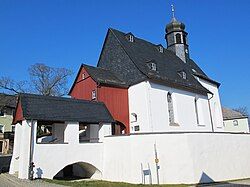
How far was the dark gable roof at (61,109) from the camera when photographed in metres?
17.2

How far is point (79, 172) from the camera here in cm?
2138

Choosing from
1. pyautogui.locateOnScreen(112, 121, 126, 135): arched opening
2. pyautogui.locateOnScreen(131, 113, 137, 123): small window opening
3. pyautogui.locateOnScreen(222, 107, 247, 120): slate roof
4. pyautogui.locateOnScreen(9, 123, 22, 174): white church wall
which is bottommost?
pyautogui.locateOnScreen(9, 123, 22, 174): white church wall

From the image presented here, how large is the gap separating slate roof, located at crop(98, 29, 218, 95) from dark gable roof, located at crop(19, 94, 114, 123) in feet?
16.0

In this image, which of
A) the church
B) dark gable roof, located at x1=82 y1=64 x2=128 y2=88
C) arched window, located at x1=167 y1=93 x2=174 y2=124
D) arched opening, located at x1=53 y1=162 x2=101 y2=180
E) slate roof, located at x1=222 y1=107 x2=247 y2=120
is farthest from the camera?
slate roof, located at x1=222 y1=107 x2=247 y2=120

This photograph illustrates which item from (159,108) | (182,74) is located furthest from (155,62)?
(159,108)

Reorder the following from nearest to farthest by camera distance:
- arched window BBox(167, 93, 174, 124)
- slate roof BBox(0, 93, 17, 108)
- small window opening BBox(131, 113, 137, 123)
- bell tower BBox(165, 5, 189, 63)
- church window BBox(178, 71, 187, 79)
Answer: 1. small window opening BBox(131, 113, 137, 123)
2. arched window BBox(167, 93, 174, 124)
3. church window BBox(178, 71, 187, 79)
4. bell tower BBox(165, 5, 189, 63)
5. slate roof BBox(0, 93, 17, 108)

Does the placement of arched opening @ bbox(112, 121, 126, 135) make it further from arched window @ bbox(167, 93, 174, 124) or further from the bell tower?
the bell tower

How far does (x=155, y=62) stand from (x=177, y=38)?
11.5 metres

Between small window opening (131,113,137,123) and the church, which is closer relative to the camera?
the church

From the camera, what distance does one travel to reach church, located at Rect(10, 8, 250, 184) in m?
17.2

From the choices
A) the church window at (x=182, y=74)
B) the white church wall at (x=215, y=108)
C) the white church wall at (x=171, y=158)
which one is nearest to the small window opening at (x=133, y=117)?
the white church wall at (x=171, y=158)

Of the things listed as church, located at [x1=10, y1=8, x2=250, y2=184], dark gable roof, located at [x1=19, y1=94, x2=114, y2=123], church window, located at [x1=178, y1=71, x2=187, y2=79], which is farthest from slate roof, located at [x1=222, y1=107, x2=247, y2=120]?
dark gable roof, located at [x1=19, y1=94, x2=114, y2=123]

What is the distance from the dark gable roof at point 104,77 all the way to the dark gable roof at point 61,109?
8.55 ft

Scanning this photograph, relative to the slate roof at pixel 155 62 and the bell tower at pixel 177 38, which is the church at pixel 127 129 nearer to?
the slate roof at pixel 155 62
